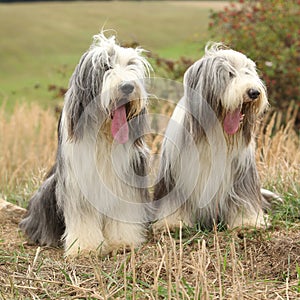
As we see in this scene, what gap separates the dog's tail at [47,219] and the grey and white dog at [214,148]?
75 centimetres

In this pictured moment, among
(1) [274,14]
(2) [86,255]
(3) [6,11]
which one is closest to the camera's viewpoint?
(2) [86,255]

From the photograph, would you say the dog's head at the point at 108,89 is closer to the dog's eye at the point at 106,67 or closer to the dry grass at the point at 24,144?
the dog's eye at the point at 106,67

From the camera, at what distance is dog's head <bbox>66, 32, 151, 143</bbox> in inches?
158

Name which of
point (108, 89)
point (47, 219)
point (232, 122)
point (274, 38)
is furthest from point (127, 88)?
point (274, 38)

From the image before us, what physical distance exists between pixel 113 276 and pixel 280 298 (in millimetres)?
1020

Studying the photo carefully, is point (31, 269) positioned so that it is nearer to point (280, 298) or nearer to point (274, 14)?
point (280, 298)

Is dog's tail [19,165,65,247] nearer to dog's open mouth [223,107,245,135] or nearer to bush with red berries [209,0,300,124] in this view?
dog's open mouth [223,107,245,135]

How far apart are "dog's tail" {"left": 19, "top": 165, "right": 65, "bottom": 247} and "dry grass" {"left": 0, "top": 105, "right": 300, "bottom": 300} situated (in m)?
0.11

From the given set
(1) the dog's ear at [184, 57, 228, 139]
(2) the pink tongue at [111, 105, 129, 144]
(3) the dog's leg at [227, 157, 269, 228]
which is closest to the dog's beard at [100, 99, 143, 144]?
(2) the pink tongue at [111, 105, 129, 144]

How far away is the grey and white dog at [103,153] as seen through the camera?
13.5 ft

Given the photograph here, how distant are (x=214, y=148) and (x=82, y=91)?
1.02 m

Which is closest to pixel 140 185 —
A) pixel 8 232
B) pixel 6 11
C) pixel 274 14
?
pixel 8 232

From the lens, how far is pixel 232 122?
4340 mm

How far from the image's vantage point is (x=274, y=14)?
8875 millimetres
